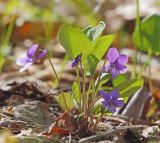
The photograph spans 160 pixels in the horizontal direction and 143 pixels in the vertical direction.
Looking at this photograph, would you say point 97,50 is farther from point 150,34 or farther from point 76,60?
point 150,34

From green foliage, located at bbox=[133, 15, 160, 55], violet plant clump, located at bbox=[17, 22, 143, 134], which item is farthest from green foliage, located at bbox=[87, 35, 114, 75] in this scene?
green foliage, located at bbox=[133, 15, 160, 55]

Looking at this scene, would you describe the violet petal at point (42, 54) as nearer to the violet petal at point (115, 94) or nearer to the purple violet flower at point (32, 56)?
the purple violet flower at point (32, 56)

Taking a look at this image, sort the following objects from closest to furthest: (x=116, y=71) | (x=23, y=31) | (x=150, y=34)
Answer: (x=116, y=71), (x=150, y=34), (x=23, y=31)

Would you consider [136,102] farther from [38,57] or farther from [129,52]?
[129,52]

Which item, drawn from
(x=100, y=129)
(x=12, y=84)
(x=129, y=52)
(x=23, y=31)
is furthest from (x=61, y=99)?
(x=23, y=31)

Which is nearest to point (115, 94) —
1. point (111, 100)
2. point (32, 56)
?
point (111, 100)

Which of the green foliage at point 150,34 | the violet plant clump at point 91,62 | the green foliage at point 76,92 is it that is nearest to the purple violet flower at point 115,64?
the violet plant clump at point 91,62
